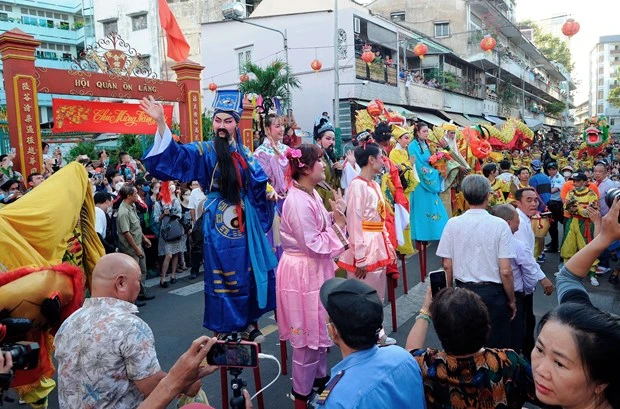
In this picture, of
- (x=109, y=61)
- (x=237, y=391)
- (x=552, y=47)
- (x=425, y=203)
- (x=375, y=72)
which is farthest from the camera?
(x=552, y=47)

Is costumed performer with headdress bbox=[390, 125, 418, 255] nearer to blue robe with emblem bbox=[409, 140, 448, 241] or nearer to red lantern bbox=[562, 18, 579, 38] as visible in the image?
blue robe with emblem bbox=[409, 140, 448, 241]

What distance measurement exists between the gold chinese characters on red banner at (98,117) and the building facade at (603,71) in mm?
76575

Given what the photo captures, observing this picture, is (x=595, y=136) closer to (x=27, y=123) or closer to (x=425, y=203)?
(x=425, y=203)

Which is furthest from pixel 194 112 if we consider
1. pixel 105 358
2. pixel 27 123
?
pixel 105 358

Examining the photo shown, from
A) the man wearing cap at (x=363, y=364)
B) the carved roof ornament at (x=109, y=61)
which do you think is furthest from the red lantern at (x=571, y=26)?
the man wearing cap at (x=363, y=364)

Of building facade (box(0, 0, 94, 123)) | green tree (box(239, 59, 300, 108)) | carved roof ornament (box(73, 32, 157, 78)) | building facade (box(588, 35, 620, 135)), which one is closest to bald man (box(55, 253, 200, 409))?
carved roof ornament (box(73, 32, 157, 78))

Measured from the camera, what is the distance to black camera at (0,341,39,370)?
1670 millimetres

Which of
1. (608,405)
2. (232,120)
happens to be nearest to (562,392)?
(608,405)

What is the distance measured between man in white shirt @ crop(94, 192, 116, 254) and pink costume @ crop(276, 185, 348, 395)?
3.29 metres

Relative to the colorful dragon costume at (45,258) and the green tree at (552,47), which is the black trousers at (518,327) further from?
the green tree at (552,47)

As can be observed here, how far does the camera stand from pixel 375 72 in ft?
70.3

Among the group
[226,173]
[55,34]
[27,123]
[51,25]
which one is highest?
[51,25]

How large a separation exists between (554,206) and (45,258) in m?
8.07

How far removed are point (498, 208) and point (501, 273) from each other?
676 mm
